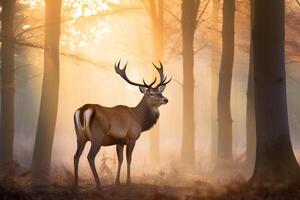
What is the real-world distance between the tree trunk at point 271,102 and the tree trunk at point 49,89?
668 cm

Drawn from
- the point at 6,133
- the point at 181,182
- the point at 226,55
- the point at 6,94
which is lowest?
the point at 181,182

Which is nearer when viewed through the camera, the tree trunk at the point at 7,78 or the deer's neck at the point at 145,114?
the deer's neck at the point at 145,114

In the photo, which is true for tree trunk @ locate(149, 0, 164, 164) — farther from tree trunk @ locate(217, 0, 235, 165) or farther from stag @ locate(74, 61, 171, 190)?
stag @ locate(74, 61, 171, 190)

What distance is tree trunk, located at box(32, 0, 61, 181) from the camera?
16812 mm

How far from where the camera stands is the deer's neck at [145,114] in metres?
14.9

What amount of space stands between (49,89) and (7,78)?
4.50ft

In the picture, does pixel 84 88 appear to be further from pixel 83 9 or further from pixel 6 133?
pixel 6 133

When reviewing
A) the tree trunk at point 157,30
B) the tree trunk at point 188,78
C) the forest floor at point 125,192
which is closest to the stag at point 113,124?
the forest floor at point 125,192

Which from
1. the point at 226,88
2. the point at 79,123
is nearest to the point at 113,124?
the point at 79,123

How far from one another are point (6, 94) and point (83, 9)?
520cm

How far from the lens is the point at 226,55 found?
20.3 metres

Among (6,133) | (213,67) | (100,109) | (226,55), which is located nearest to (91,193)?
(100,109)

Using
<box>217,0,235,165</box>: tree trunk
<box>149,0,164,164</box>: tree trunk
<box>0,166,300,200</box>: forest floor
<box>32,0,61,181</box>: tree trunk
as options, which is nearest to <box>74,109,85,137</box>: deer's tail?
<box>0,166,300,200</box>: forest floor

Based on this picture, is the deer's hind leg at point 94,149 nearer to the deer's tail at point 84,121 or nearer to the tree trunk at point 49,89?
the deer's tail at point 84,121
